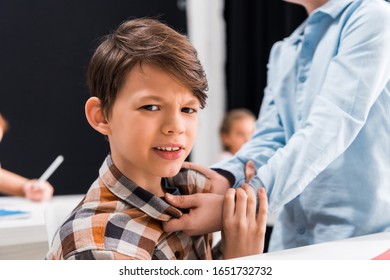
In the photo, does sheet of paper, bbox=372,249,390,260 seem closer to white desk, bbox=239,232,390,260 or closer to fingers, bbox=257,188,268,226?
white desk, bbox=239,232,390,260

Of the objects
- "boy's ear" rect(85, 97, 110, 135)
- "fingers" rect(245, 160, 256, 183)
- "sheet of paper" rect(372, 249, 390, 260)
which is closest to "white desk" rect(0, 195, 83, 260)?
"boy's ear" rect(85, 97, 110, 135)

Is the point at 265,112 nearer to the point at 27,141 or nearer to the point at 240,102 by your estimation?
the point at 240,102

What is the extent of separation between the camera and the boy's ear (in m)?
0.64

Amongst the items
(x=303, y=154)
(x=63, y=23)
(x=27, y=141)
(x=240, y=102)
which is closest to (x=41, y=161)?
(x=27, y=141)

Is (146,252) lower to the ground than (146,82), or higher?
lower

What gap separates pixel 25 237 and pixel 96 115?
186 mm

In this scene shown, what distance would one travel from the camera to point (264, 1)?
3.32ft

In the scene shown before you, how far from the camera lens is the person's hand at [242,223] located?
65 cm

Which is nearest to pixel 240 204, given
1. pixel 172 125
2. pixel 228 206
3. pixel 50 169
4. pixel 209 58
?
pixel 228 206

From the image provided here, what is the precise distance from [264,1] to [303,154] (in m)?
0.43

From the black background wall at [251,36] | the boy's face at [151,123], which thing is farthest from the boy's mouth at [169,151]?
the black background wall at [251,36]

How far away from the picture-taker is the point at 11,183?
713mm

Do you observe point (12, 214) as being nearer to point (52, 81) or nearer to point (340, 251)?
point (52, 81)

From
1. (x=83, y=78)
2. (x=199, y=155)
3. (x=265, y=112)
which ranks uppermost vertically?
(x=83, y=78)
